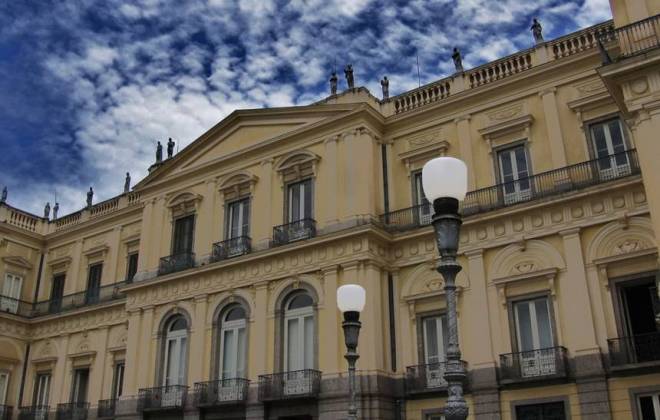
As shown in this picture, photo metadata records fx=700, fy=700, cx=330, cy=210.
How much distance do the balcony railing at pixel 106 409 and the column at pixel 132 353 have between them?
7.25 feet

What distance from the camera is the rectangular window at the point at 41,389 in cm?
2777

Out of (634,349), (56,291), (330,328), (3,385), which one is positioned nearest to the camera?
(634,349)

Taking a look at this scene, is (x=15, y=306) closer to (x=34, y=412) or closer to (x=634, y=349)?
Result: (x=34, y=412)

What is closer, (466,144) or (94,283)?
(466,144)

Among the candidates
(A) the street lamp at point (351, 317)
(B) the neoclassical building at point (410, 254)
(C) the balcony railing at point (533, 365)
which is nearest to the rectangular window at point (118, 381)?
(B) the neoclassical building at point (410, 254)

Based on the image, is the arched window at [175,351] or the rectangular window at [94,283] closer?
the arched window at [175,351]

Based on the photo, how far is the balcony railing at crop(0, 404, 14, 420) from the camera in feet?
89.6

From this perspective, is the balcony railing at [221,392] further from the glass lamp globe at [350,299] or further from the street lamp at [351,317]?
the glass lamp globe at [350,299]

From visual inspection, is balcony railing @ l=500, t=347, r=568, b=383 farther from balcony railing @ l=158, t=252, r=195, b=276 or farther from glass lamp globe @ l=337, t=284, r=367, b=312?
balcony railing @ l=158, t=252, r=195, b=276

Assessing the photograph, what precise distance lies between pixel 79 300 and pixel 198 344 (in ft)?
29.9

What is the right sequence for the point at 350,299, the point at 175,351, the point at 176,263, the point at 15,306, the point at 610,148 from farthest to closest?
the point at 15,306, the point at 176,263, the point at 175,351, the point at 610,148, the point at 350,299

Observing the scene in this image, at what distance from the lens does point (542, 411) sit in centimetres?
1648

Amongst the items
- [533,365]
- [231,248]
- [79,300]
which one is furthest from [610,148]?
[79,300]

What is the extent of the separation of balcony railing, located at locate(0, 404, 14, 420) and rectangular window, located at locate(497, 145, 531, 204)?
21057 mm
